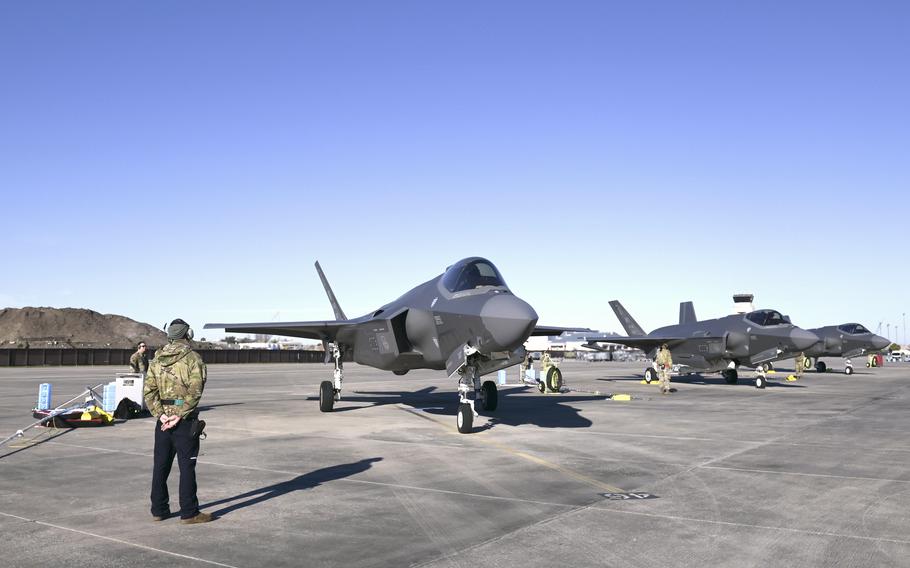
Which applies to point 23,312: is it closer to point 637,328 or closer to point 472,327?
point 637,328

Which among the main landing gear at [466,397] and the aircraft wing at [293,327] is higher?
the aircraft wing at [293,327]

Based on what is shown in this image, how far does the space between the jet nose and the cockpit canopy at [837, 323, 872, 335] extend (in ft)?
53.2

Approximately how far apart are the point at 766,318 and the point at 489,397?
18218mm

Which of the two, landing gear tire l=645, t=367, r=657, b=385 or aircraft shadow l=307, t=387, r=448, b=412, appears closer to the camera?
aircraft shadow l=307, t=387, r=448, b=412

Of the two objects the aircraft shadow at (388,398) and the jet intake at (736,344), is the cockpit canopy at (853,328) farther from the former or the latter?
the aircraft shadow at (388,398)

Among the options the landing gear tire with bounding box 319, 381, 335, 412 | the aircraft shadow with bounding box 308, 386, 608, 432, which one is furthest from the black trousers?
the landing gear tire with bounding box 319, 381, 335, 412

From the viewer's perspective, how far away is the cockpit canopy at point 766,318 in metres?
30.4

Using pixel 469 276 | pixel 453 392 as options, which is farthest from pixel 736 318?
pixel 469 276

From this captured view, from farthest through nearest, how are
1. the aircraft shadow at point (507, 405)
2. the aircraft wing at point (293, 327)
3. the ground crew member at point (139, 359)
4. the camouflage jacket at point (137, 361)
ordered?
the aircraft wing at point (293, 327) → the ground crew member at point (139, 359) → the camouflage jacket at point (137, 361) → the aircraft shadow at point (507, 405)

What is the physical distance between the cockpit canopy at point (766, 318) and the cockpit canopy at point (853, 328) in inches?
628

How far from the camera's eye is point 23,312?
166 metres

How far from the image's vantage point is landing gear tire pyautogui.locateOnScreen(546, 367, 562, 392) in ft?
87.0

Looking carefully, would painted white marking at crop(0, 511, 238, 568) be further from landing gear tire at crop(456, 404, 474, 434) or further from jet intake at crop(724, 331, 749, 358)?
jet intake at crop(724, 331, 749, 358)

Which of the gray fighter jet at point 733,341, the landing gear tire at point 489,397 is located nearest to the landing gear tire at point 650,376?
the gray fighter jet at point 733,341
